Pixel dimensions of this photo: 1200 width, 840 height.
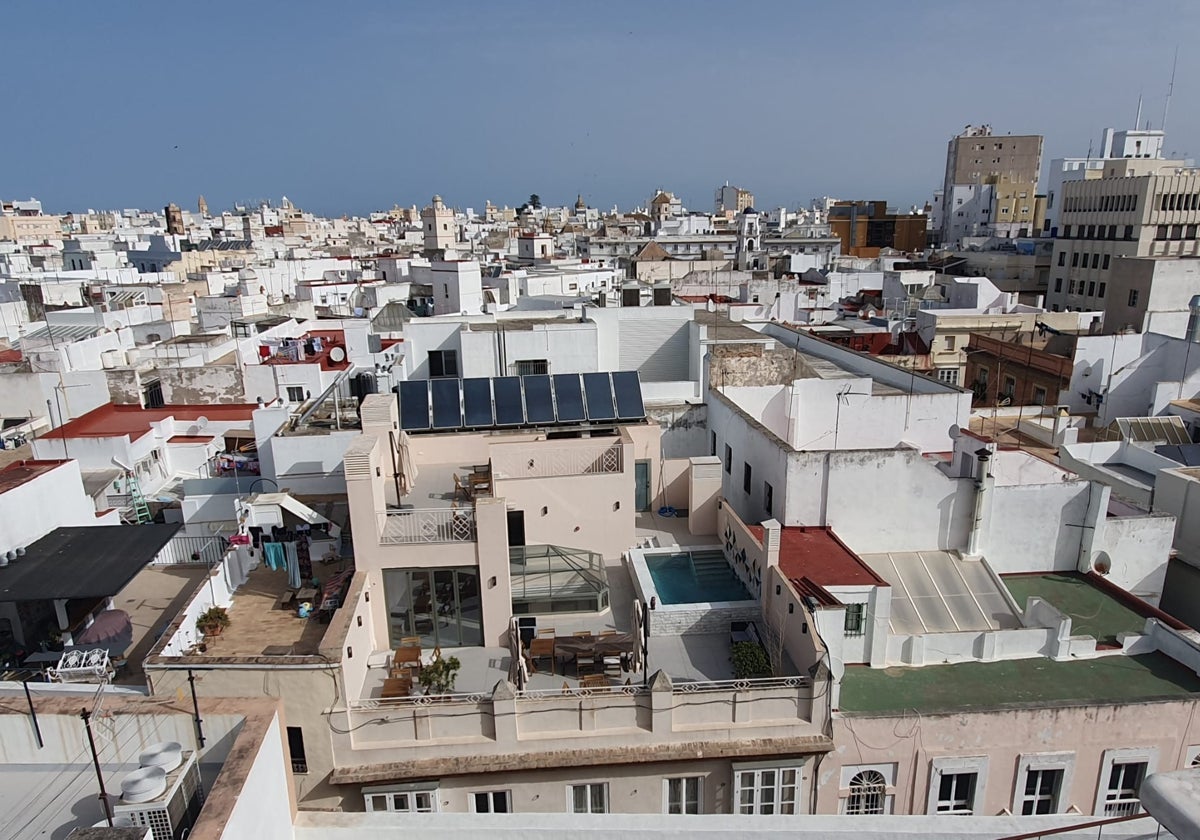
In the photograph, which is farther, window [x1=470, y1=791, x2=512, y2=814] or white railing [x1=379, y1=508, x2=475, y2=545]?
white railing [x1=379, y1=508, x2=475, y2=545]

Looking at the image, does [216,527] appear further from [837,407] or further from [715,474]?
[837,407]

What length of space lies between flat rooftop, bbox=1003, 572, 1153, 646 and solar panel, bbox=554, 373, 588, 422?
38.5 feet

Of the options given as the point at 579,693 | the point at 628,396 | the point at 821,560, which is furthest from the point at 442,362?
the point at 579,693

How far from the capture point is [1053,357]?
33.3 m

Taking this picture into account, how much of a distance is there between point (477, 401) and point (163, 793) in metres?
15.1

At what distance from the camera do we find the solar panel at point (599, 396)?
21484 millimetres

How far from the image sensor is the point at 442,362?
97.1 feet

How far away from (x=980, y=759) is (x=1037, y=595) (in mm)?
5352

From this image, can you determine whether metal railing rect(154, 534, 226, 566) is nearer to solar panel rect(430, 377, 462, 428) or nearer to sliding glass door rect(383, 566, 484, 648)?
sliding glass door rect(383, 566, 484, 648)

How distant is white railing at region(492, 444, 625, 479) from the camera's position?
19172 millimetres

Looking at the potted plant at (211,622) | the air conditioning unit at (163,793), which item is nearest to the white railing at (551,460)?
the potted plant at (211,622)

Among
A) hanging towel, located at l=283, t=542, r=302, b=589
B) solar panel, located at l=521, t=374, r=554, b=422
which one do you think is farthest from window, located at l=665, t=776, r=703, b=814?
solar panel, located at l=521, t=374, r=554, b=422

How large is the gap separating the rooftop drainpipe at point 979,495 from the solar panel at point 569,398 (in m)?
10.1

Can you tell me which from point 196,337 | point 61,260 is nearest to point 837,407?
point 196,337
